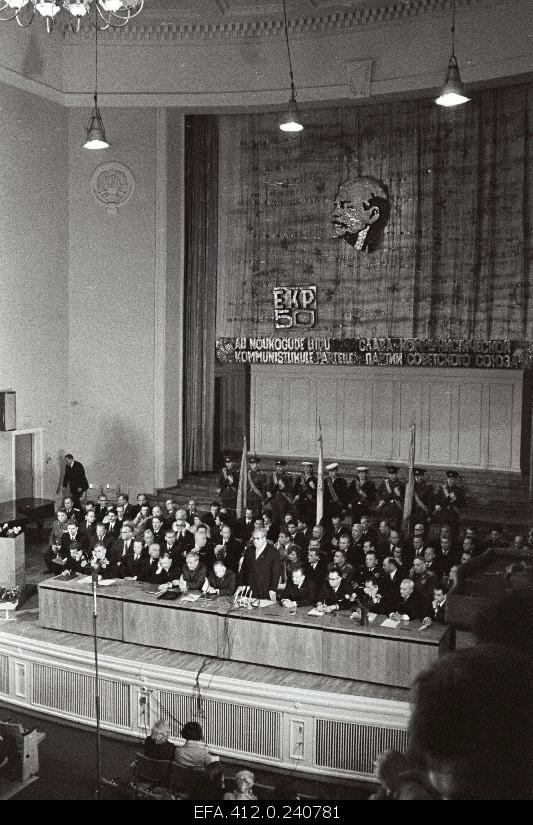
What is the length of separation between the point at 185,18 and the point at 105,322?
6129 mm

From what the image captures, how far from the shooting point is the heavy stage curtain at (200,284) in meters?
17.6

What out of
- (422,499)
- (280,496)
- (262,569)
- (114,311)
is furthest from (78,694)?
(114,311)

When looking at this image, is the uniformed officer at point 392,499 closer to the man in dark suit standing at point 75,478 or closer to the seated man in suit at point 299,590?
the seated man in suit at point 299,590

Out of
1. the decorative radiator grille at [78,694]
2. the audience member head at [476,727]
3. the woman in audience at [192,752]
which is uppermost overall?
the audience member head at [476,727]

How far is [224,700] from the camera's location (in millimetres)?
8336

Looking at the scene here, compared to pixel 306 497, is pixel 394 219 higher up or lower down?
higher up

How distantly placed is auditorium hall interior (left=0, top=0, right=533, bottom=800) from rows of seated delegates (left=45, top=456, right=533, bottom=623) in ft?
0.19

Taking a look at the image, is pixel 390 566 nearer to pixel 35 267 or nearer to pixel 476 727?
pixel 476 727

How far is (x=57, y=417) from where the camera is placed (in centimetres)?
1739

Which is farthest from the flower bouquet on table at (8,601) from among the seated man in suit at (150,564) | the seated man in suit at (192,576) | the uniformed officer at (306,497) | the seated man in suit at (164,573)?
the uniformed officer at (306,497)

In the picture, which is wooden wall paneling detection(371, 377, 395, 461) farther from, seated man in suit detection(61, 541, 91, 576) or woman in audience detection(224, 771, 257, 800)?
woman in audience detection(224, 771, 257, 800)

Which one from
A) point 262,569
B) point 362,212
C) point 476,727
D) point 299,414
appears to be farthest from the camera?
point 299,414

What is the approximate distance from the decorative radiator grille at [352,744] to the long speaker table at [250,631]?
1046 mm

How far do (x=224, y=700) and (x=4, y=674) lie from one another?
2.91 metres
